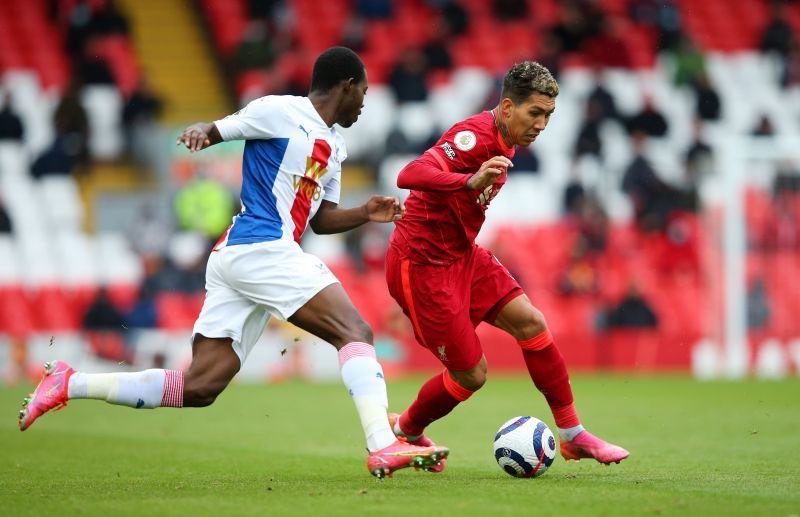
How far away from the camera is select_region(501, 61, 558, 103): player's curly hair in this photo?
7.11 m

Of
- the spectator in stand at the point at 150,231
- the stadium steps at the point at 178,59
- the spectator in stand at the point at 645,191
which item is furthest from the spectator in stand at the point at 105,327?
the spectator in stand at the point at 645,191

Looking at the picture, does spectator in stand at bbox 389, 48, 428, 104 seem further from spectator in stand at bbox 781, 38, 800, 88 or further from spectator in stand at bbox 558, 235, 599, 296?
spectator in stand at bbox 781, 38, 800, 88

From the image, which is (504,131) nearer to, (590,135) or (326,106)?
(326,106)

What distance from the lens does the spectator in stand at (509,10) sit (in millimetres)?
24484

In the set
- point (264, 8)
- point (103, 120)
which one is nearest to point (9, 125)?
point (103, 120)

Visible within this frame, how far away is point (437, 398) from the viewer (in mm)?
7746

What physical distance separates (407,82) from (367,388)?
16.1 m

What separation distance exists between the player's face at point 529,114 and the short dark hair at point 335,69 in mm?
943

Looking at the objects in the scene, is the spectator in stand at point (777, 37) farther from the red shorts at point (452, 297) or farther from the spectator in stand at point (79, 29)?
the red shorts at point (452, 297)

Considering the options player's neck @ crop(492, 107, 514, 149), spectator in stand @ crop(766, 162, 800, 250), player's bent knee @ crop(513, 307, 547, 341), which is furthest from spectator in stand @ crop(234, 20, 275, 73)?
player's bent knee @ crop(513, 307, 547, 341)

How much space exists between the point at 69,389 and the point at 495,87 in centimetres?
1652

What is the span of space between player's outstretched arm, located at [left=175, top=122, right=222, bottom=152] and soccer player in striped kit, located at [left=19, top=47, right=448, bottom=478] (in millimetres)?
11

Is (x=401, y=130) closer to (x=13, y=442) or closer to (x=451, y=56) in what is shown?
(x=451, y=56)

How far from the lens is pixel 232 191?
2023 centimetres
